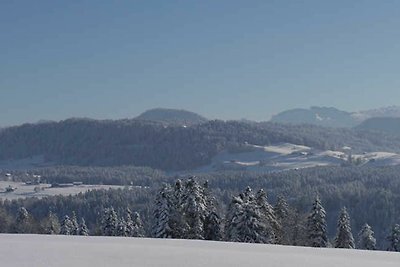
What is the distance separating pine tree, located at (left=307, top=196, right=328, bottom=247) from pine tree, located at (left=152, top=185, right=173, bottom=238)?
9551mm

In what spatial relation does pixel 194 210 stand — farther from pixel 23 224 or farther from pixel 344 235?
pixel 23 224

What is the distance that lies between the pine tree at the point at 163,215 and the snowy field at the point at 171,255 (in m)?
17.3

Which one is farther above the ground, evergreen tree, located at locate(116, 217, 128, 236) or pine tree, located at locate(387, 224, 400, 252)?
evergreen tree, located at locate(116, 217, 128, 236)

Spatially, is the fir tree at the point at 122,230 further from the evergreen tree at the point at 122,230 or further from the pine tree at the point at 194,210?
the pine tree at the point at 194,210

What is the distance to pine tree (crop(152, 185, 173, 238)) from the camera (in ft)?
101

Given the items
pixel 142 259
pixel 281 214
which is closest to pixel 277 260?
pixel 142 259

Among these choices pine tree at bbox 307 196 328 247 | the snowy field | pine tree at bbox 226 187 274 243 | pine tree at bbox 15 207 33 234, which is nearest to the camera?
the snowy field

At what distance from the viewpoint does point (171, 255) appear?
445 inches

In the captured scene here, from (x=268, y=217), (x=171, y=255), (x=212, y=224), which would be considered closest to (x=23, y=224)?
(x=212, y=224)

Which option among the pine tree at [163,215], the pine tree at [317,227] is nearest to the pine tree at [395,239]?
the pine tree at [317,227]

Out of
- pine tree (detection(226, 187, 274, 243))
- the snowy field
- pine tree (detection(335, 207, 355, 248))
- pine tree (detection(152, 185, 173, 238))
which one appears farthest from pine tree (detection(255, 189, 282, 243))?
the snowy field

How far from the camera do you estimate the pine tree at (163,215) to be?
30859mm

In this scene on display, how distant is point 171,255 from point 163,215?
20174 mm

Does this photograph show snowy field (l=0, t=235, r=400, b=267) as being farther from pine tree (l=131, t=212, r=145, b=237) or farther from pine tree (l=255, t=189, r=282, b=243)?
pine tree (l=131, t=212, r=145, b=237)
